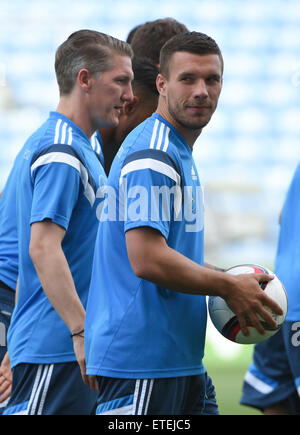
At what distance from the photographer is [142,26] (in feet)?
11.7

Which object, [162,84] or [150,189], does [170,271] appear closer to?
[150,189]

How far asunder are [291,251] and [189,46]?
0.98m

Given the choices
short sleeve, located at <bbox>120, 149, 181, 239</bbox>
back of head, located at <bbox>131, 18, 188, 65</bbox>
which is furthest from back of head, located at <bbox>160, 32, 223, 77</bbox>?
back of head, located at <bbox>131, 18, 188, 65</bbox>

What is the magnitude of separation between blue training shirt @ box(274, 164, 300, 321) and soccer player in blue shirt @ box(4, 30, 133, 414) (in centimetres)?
78

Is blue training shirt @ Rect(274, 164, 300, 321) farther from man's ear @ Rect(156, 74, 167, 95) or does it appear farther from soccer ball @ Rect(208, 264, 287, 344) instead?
man's ear @ Rect(156, 74, 167, 95)

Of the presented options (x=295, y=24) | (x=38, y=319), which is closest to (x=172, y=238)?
(x=38, y=319)

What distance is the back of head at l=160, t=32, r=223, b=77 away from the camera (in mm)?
2098

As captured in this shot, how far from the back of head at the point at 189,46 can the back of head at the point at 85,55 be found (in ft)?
1.60

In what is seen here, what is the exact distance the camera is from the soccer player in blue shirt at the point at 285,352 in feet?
8.54

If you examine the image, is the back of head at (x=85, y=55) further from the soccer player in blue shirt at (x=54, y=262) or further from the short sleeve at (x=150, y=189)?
the short sleeve at (x=150, y=189)

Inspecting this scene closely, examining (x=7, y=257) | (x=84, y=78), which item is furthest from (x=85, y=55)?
(x=7, y=257)

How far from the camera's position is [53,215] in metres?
2.21

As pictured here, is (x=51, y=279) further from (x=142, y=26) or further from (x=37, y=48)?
(x=37, y=48)

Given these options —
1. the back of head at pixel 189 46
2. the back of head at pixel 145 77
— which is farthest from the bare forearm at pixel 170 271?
the back of head at pixel 145 77
